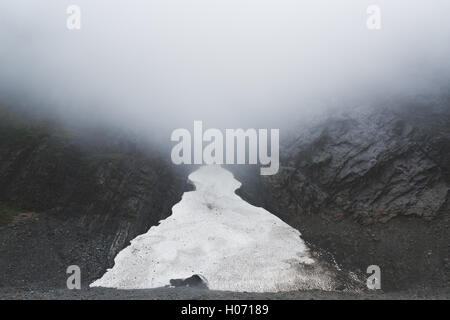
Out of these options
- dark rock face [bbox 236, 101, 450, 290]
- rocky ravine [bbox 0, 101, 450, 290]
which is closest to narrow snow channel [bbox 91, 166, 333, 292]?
rocky ravine [bbox 0, 101, 450, 290]

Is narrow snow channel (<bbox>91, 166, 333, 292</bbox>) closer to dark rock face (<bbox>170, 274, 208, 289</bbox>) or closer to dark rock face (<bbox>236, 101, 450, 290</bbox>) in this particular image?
dark rock face (<bbox>170, 274, 208, 289</bbox>)

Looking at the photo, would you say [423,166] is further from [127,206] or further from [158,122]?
[158,122]

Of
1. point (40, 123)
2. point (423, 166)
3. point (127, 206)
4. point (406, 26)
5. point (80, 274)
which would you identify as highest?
point (406, 26)

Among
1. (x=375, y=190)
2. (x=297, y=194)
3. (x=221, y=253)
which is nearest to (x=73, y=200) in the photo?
(x=221, y=253)

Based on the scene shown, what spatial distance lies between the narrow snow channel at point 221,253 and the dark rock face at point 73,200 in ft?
6.20

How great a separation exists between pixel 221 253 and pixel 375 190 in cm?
1585

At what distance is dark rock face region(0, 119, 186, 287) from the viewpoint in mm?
28578

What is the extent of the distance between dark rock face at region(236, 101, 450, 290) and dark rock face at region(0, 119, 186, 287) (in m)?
10.5

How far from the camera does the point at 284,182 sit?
130 ft

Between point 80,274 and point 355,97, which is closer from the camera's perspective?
point 80,274

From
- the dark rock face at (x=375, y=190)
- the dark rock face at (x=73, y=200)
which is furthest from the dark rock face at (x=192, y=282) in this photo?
the dark rock face at (x=375, y=190)

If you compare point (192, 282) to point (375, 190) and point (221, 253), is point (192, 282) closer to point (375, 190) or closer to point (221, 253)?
point (221, 253)
